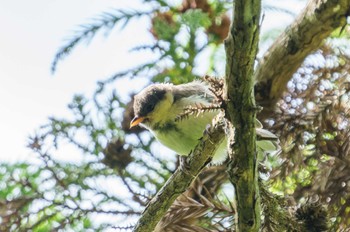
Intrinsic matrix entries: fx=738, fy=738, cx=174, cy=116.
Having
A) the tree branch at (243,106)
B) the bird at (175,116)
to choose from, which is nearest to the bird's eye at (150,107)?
the bird at (175,116)

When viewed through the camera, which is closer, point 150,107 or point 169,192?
point 169,192

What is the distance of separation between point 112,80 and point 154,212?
92cm

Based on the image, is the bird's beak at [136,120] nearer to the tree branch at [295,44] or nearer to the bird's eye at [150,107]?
the bird's eye at [150,107]

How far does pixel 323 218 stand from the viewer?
5.59 ft

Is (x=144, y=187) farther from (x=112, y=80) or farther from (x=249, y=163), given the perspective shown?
(x=249, y=163)

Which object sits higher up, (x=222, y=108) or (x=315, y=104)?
(x=315, y=104)

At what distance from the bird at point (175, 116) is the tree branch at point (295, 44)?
0.23 m

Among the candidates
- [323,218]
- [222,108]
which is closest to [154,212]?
[323,218]

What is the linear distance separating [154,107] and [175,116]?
12 cm

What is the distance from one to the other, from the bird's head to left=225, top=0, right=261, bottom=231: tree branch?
40.9 inches

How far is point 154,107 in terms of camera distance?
250 centimetres

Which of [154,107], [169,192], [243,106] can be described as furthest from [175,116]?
[243,106]

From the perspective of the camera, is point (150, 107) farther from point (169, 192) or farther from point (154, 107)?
point (169, 192)

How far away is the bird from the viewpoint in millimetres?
2328
